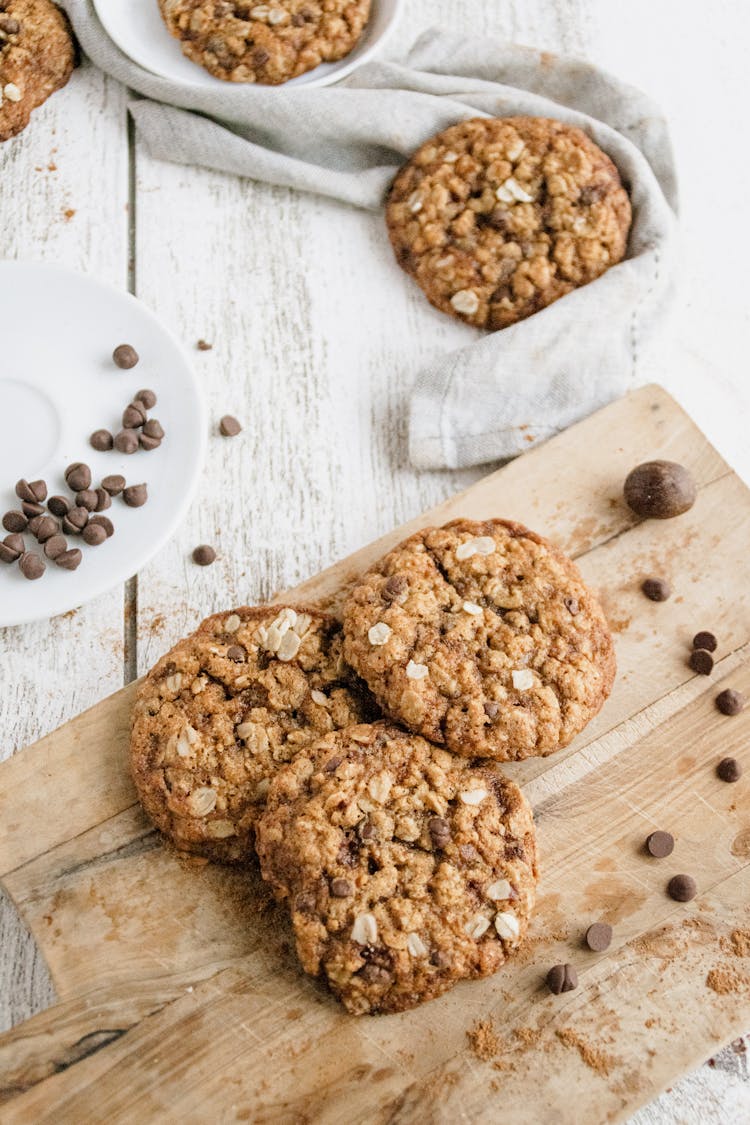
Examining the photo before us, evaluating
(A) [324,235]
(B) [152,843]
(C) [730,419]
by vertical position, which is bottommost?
(B) [152,843]

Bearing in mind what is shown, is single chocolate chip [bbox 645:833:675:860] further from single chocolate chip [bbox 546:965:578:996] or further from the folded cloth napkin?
the folded cloth napkin

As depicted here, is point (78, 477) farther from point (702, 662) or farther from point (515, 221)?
point (702, 662)

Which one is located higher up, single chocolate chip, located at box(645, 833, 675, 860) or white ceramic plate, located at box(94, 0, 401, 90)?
white ceramic plate, located at box(94, 0, 401, 90)

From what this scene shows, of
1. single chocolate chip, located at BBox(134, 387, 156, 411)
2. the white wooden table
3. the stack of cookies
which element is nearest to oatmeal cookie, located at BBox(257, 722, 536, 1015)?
the stack of cookies

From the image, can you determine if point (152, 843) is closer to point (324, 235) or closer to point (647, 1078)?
Result: point (647, 1078)

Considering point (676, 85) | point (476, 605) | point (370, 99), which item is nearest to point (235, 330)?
point (370, 99)

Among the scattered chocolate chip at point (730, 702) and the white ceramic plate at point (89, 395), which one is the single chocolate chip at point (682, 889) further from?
the white ceramic plate at point (89, 395)

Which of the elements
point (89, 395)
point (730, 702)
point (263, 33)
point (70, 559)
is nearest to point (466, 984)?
point (730, 702)

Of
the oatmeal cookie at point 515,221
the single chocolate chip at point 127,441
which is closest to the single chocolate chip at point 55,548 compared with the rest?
the single chocolate chip at point 127,441
